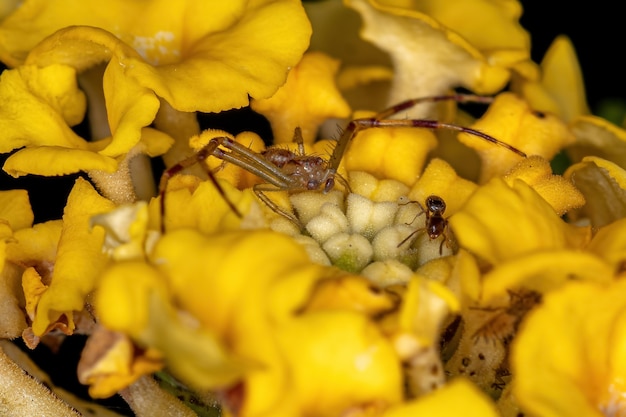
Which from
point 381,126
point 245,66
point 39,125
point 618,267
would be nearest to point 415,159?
point 381,126

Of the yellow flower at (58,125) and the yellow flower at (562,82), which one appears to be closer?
the yellow flower at (58,125)

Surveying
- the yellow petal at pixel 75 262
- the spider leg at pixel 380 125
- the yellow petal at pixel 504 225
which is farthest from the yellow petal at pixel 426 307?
the spider leg at pixel 380 125

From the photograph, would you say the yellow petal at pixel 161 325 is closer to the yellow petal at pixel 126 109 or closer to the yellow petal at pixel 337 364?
the yellow petal at pixel 337 364

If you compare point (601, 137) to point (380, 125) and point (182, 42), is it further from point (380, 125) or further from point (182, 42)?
point (182, 42)

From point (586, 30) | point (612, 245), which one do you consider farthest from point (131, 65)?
point (586, 30)

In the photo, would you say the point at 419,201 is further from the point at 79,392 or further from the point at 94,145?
the point at 79,392

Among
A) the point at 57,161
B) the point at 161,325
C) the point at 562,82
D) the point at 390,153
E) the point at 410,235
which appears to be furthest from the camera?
the point at 562,82
